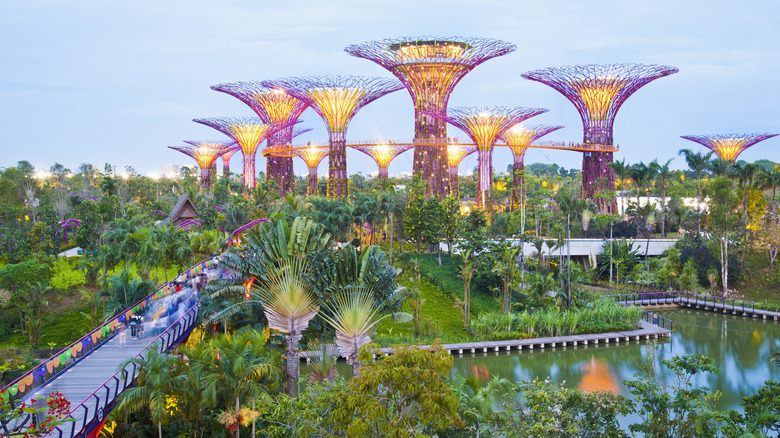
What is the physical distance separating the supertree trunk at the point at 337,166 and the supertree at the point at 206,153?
1016 inches

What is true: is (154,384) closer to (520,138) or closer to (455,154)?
(520,138)

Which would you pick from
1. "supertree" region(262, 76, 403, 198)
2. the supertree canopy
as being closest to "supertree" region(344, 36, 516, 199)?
"supertree" region(262, 76, 403, 198)

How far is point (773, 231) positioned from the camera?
38188 mm

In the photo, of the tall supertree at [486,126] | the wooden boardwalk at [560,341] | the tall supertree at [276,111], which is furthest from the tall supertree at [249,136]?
the wooden boardwalk at [560,341]

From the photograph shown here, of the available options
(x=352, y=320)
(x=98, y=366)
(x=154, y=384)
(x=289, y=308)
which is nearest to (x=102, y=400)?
(x=154, y=384)

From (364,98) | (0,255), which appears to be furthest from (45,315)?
(364,98)

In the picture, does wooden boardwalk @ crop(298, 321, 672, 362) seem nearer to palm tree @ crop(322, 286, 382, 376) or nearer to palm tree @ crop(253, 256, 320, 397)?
palm tree @ crop(253, 256, 320, 397)

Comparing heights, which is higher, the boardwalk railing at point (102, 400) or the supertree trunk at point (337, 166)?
the supertree trunk at point (337, 166)

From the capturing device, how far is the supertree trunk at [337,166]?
158 feet

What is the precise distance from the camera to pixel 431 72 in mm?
45906

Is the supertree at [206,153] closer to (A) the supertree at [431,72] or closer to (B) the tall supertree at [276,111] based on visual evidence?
(B) the tall supertree at [276,111]

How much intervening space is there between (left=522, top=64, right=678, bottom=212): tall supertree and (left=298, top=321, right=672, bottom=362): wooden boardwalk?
968 inches

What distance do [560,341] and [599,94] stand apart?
29749mm

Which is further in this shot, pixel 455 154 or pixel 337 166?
pixel 455 154
